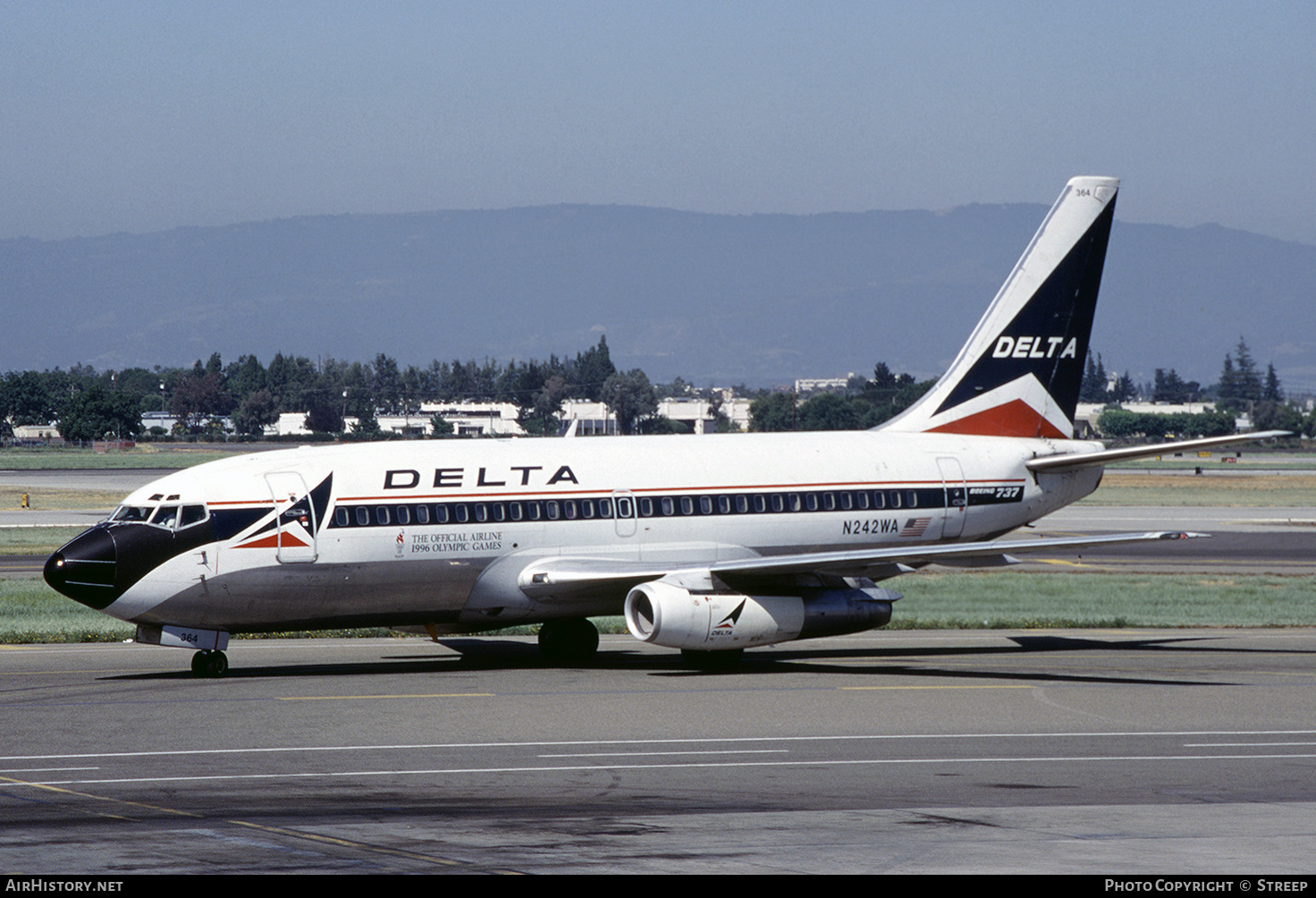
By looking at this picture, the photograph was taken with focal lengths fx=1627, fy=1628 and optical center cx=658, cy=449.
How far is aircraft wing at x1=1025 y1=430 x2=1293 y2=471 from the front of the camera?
32.4 m

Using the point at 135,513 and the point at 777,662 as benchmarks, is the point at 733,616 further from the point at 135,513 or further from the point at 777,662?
the point at 135,513

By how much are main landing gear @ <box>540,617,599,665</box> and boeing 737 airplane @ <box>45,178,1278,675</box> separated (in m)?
0.04

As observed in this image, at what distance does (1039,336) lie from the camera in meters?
38.0

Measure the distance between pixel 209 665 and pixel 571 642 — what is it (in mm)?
7306

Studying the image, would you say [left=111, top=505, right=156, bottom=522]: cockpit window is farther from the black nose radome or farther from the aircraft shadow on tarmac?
the aircraft shadow on tarmac

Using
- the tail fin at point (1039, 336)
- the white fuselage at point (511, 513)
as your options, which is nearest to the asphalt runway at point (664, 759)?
the white fuselage at point (511, 513)

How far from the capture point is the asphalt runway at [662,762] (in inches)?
604
